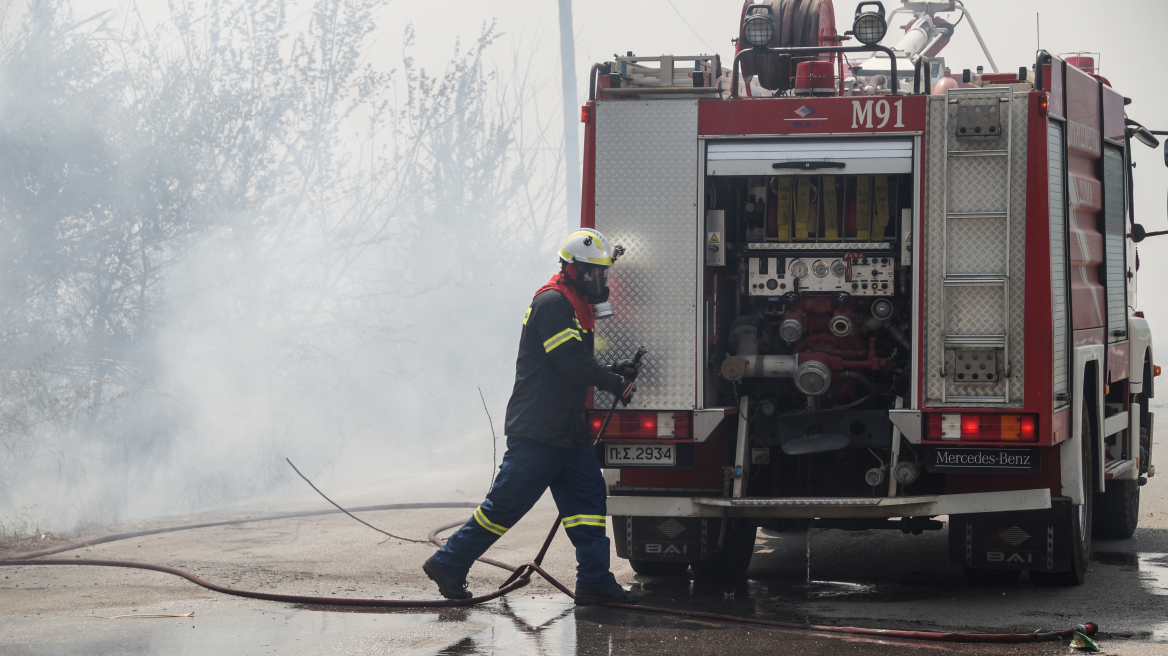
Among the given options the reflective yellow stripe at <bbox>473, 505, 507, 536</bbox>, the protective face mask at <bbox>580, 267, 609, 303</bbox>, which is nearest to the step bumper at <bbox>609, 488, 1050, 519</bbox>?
the reflective yellow stripe at <bbox>473, 505, 507, 536</bbox>

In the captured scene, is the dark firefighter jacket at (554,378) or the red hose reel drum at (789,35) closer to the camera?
the dark firefighter jacket at (554,378)

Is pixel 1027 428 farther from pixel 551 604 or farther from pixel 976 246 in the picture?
pixel 551 604

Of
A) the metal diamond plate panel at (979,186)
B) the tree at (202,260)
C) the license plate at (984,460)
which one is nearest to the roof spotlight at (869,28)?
the metal diamond plate panel at (979,186)

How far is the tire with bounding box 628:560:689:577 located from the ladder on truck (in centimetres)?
185

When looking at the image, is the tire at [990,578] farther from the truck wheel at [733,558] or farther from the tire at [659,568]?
the tire at [659,568]

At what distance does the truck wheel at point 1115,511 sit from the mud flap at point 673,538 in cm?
309

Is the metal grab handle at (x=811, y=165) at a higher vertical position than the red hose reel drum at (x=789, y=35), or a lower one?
lower

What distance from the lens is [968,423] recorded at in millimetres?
5469

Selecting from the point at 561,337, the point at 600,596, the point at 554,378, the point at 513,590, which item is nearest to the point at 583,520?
the point at 600,596

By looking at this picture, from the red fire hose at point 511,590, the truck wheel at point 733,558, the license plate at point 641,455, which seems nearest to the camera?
the red fire hose at point 511,590

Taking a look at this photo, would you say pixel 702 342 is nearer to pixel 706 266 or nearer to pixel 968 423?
pixel 706 266

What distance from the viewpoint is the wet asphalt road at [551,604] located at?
15.5ft

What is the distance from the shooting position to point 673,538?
6129 millimetres

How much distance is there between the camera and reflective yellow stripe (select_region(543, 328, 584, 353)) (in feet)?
18.2
